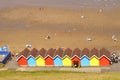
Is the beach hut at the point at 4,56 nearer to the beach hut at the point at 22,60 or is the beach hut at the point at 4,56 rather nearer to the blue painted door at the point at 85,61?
the beach hut at the point at 22,60

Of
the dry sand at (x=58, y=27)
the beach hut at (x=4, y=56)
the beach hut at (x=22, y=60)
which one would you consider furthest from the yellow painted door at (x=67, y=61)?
the beach hut at (x=4, y=56)

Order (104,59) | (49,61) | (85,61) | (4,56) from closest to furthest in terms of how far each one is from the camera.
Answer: (104,59), (85,61), (49,61), (4,56)

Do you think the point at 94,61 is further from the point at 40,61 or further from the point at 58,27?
the point at 58,27

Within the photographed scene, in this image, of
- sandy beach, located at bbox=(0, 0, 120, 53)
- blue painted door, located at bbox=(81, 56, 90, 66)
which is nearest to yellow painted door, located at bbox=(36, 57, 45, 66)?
blue painted door, located at bbox=(81, 56, 90, 66)

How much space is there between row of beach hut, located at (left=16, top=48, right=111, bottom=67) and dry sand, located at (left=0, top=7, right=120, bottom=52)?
8.67 meters

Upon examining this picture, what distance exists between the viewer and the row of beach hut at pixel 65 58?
5650 centimetres

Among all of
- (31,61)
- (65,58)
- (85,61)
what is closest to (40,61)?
(31,61)

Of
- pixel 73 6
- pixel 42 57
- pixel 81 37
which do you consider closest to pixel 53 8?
pixel 73 6

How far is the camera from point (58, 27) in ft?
261

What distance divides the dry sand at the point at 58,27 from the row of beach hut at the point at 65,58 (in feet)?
28.4

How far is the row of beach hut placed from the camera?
5650 centimetres

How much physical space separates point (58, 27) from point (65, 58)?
76.6 feet

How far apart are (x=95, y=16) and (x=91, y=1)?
646 inches

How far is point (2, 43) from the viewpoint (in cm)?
7156
